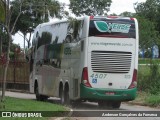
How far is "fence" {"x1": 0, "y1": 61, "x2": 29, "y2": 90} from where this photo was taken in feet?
126

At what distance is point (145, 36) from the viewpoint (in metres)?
34.9

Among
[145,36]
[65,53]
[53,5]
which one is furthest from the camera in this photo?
[145,36]

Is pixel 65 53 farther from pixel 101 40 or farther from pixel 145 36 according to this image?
pixel 145 36

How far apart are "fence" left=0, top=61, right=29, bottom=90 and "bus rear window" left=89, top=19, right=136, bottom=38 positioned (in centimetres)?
1788

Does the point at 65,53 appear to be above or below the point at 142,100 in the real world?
above

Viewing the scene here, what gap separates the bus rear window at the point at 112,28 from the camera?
20844mm

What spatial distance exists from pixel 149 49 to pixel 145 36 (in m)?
2.37

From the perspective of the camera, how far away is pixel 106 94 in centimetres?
2106

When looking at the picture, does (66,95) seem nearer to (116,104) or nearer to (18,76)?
(116,104)

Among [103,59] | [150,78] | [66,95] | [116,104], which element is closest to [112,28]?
[103,59]

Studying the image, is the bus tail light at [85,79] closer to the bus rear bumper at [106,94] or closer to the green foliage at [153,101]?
the bus rear bumper at [106,94]

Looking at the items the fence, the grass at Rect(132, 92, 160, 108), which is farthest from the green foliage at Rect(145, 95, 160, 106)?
the fence

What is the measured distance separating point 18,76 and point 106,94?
19.3 meters

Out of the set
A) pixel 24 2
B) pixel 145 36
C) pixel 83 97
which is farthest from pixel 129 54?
pixel 145 36
